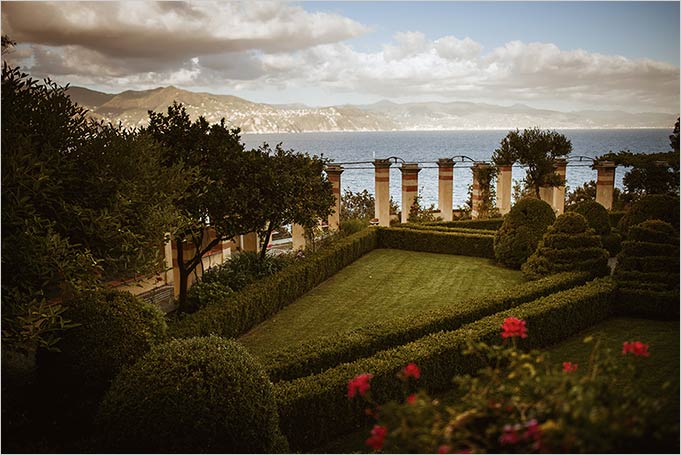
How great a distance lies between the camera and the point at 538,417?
2.81 meters

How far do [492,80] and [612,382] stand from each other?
5267 millimetres

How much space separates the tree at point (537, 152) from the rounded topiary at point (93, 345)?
17076 millimetres

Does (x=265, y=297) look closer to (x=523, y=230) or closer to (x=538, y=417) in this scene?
(x=523, y=230)

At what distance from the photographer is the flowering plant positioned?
8.33 feet

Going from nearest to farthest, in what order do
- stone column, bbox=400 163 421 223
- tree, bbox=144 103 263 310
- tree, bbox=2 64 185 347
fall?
1. tree, bbox=2 64 185 347
2. tree, bbox=144 103 263 310
3. stone column, bbox=400 163 421 223

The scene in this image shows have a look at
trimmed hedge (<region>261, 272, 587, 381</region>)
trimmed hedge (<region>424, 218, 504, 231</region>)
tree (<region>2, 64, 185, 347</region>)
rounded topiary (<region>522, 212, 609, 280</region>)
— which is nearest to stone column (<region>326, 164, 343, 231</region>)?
trimmed hedge (<region>424, 218, 504, 231</region>)

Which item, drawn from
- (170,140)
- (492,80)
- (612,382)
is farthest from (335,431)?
(170,140)

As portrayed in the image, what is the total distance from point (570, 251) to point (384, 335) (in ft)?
17.7

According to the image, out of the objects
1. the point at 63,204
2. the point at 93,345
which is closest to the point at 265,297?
the point at 93,345

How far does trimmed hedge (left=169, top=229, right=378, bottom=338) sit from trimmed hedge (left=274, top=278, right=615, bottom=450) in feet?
7.65

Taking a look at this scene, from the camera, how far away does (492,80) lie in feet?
24.3

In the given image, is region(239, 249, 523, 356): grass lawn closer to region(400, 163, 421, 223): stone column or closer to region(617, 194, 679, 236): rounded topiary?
region(617, 194, 679, 236): rounded topiary

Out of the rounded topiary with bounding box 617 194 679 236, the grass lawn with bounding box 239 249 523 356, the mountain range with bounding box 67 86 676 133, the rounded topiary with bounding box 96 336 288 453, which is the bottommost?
the grass lawn with bounding box 239 249 523 356

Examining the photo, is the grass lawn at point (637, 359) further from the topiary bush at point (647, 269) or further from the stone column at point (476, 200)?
the stone column at point (476, 200)
